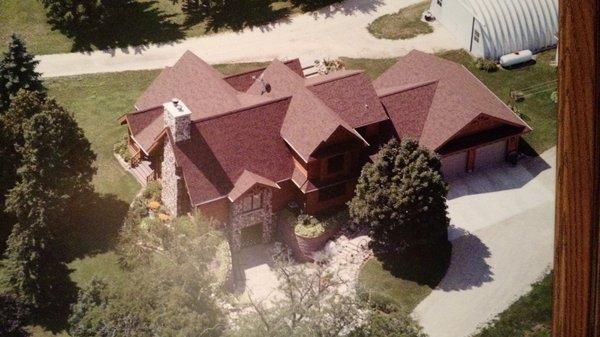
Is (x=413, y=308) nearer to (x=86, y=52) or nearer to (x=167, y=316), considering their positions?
(x=167, y=316)

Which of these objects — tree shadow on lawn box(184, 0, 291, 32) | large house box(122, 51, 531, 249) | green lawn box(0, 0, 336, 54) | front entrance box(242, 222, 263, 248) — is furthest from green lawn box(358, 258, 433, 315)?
green lawn box(0, 0, 336, 54)

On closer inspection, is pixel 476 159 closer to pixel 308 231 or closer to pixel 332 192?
pixel 332 192

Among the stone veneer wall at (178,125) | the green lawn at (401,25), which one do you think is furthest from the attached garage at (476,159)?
the green lawn at (401,25)

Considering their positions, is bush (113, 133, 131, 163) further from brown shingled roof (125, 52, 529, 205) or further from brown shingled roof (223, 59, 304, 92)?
brown shingled roof (223, 59, 304, 92)

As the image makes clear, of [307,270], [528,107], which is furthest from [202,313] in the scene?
[528,107]

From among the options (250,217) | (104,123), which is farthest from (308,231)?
(104,123)

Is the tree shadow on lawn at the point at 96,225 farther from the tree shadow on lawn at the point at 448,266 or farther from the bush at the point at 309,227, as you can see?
the tree shadow on lawn at the point at 448,266
